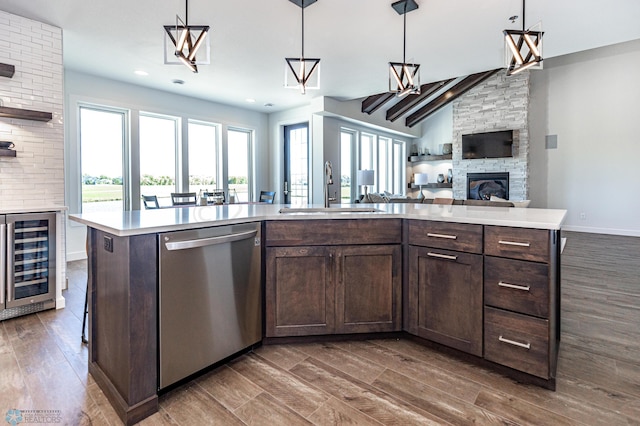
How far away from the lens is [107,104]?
5133mm

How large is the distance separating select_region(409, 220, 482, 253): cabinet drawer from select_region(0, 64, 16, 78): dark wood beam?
3.74 meters

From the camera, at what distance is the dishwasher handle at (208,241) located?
5.26 feet

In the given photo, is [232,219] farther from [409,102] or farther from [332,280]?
[409,102]

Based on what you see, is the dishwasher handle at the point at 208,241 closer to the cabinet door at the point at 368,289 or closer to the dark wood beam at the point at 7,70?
the cabinet door at the point at 368,289

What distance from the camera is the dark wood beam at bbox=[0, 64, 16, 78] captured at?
295 cm

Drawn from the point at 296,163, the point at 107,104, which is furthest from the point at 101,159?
the point at 296,163

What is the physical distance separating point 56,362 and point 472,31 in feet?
15.5

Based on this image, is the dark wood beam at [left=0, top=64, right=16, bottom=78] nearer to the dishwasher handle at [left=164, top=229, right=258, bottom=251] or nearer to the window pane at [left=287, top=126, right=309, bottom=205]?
the dishwasher handle at [left=164, top=229, right=258, bottom=251]

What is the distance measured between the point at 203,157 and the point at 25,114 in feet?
11.7

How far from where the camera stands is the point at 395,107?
8.34m

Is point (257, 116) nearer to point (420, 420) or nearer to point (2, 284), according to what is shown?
point (2, 284)

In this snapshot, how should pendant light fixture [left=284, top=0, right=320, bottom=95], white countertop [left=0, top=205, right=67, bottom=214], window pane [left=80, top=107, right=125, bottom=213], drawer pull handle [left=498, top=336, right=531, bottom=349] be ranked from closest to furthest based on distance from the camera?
drawer pull handle [left=498, top=336, right=531, bottom=349]
white countertop [left=0, top=205, right=67, bottom=214]
pendant light fixture [left=284, top=0, right=320, bottom=95]
window pane [left=80, top=107, right=125, bottom=213]

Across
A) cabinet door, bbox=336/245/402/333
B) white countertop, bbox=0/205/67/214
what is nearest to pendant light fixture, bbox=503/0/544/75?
cabinet door, bbox=336/245/402/333

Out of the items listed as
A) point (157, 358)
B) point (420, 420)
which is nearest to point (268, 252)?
point (157, 358)
